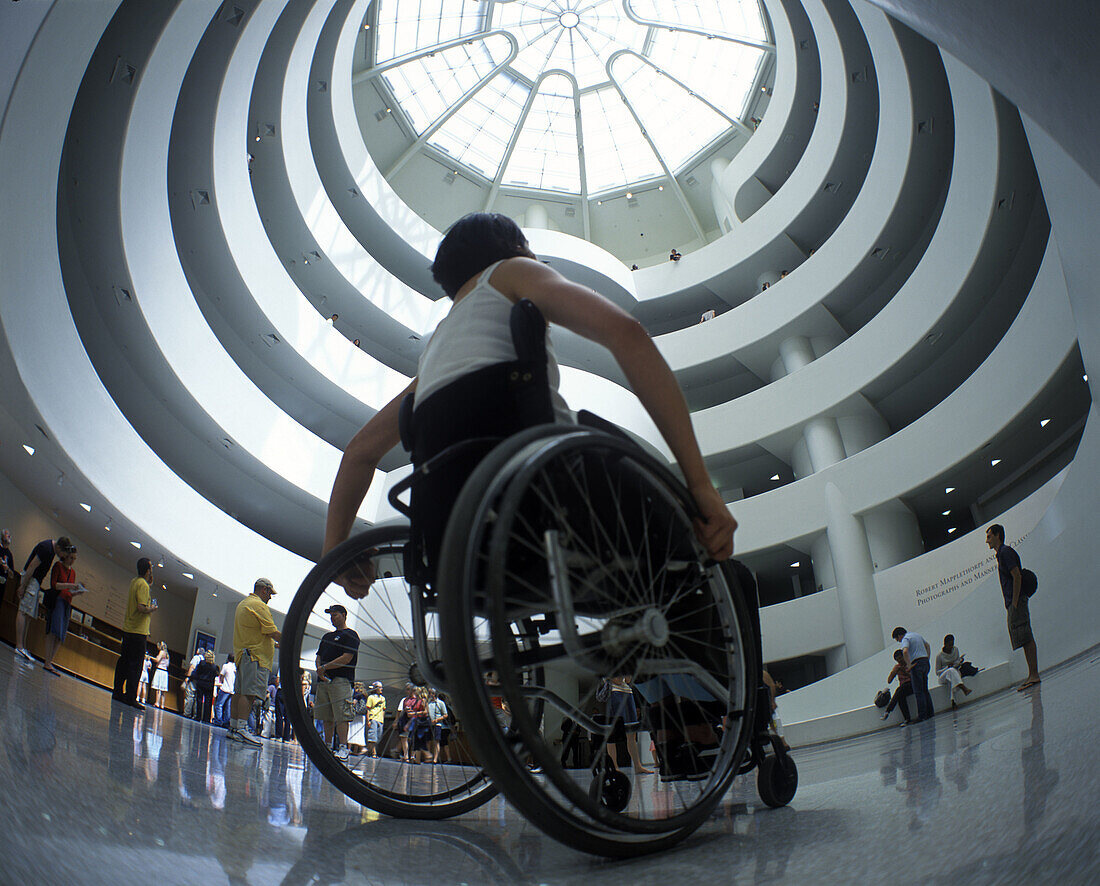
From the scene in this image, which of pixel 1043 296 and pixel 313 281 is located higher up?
pixel 313 281

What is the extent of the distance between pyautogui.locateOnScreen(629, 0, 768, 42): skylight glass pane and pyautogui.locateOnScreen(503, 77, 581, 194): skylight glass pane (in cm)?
386

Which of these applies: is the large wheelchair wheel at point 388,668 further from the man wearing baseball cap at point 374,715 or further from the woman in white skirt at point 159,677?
the woman in white skirt at point 159,677

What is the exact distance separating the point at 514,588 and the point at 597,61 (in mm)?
28280

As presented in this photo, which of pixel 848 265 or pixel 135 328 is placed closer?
pixel 135 328

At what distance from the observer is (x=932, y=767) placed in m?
1.63

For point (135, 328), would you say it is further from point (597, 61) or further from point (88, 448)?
point (597, 61)

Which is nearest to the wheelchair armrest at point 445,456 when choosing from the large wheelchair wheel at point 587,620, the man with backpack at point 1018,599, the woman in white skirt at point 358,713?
the large wheelchair wheel at point 587,620

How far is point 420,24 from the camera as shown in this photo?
21797 mm

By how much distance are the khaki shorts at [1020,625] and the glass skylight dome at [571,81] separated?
73.9 feet

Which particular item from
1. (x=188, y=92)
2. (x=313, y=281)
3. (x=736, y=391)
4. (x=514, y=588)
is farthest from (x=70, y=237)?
(x=736, y=391)

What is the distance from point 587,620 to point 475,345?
597 millimetres

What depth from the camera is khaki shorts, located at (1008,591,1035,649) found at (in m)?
5.52

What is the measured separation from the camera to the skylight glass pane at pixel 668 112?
2478 centimetres

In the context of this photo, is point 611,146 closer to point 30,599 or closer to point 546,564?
point 30,599
